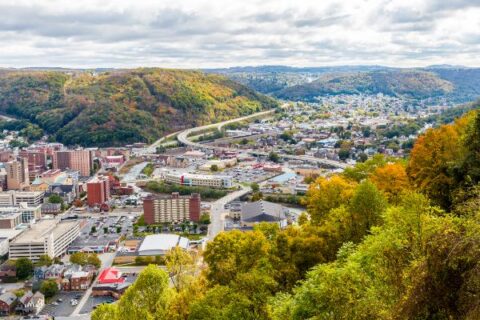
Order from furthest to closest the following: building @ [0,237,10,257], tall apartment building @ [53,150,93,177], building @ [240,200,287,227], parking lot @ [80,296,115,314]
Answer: tall apartment building @ [53,150,93,177] → building @ [240,200,287,227] → building @ [0,237,10,257] → parking lot @ [80,296,115,314]

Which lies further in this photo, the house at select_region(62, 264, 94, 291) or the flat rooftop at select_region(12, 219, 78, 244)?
the flat rooftop at select_region(12, 219, 78, 244)

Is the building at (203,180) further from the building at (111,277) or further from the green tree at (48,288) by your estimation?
the green tree at (48,288)

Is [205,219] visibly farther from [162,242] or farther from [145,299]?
[145,299]

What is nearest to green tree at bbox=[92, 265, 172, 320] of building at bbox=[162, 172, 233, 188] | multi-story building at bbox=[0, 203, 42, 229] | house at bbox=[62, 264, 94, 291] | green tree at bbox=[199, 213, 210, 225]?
house at bbox=[62, 264, 94, 291]

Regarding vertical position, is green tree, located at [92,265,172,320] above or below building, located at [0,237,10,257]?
above

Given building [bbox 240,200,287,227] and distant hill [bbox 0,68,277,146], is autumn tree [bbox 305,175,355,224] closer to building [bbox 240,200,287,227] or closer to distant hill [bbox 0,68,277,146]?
building [bbox 240,200,287,227]

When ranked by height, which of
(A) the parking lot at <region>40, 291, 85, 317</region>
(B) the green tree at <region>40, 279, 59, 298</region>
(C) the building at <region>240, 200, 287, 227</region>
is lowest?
(A) the parking lot at <region>40, 291, 85, 317</region>

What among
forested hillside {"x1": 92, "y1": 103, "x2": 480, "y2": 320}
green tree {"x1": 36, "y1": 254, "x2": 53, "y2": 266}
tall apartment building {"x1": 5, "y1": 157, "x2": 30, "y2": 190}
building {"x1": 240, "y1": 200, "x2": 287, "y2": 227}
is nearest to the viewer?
forested hillside {"x1": 92, "y1": 103, "x2": 480, "y2": 320}

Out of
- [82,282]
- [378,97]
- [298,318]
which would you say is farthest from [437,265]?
[378,97]

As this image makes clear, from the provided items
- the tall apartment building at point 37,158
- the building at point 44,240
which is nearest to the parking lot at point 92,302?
the building at point 44,240
